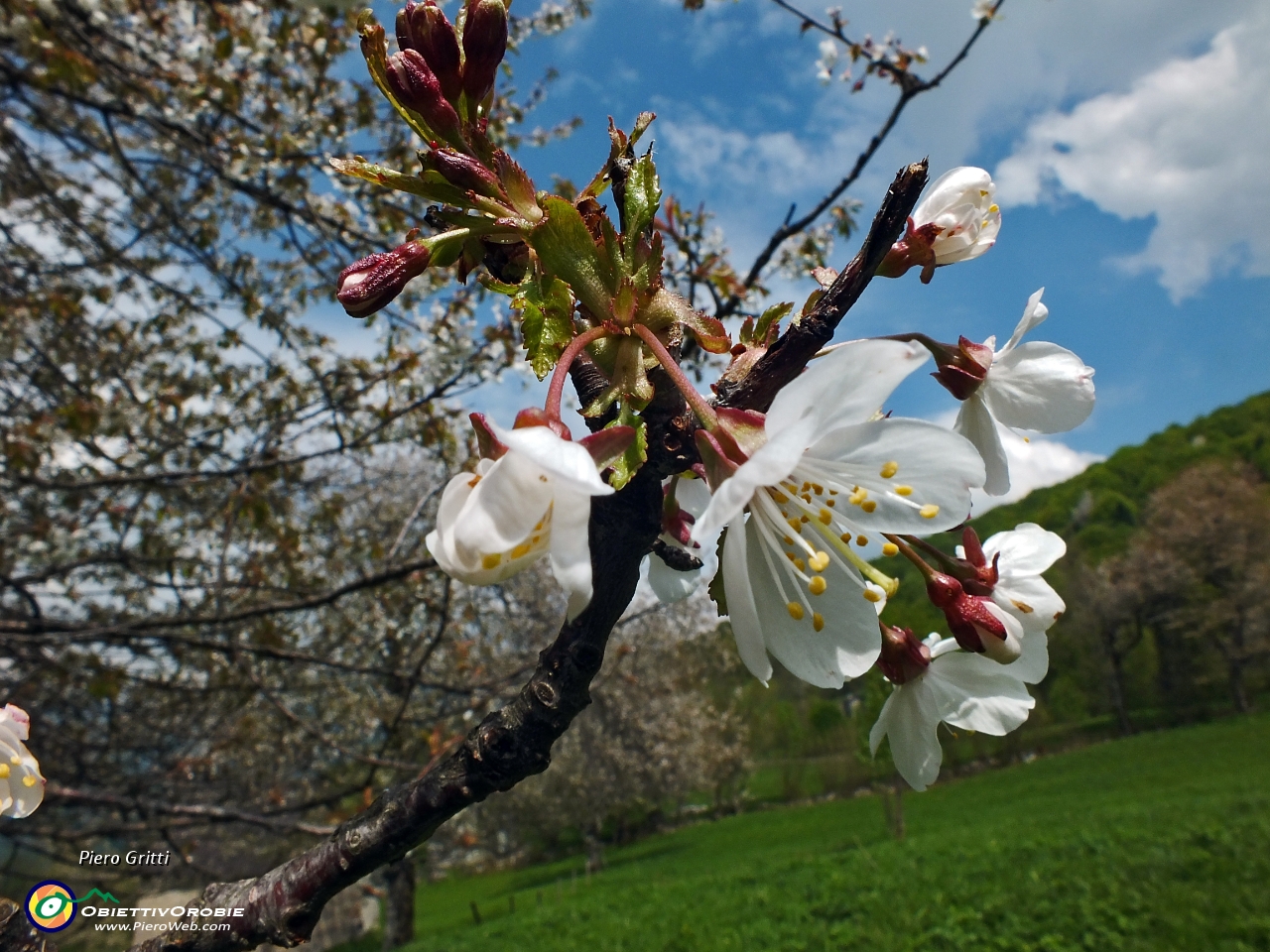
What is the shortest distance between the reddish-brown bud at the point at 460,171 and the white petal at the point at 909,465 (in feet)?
1.33

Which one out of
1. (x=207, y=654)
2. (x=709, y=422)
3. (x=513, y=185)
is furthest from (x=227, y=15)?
(x=709, y=422)

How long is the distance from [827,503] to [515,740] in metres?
0.38

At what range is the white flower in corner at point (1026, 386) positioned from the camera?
0.79 metres

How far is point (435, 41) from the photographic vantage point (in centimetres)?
80

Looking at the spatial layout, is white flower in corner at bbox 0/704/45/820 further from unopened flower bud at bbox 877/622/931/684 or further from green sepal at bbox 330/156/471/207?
unopened flower bud at bbox 877/622/931/684

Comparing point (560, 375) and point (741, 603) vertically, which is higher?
point (560, 375)

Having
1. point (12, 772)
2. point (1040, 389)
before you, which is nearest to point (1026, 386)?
point (1040, 389)

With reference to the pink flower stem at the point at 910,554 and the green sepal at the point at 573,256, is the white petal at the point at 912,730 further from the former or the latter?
the green sepal at the point at 573,256

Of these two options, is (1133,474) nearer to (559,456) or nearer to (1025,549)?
(1025,549)

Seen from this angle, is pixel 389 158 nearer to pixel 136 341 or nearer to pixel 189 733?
pixel 136 341

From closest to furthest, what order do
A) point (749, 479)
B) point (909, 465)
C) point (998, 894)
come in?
point (749, 479) → point (909, 465) → point (998, 894)

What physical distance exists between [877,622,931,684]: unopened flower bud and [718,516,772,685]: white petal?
0.97 ft

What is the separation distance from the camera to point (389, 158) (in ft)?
13.1

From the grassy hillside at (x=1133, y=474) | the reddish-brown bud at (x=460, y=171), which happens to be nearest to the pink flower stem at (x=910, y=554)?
the reddish-brown bud at (x=460, y=171)
